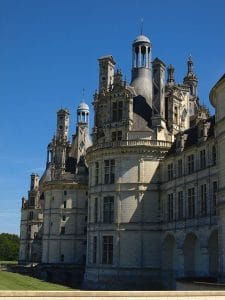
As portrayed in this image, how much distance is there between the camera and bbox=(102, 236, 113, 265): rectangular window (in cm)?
4544

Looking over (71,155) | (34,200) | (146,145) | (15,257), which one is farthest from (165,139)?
(15,257)

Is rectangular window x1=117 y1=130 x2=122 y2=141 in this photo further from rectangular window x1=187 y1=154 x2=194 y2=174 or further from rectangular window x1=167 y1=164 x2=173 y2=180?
rectangular window x1=187 y1=154 x2=194 y2=174

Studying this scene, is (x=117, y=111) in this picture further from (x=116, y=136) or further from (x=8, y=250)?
(x=8, y=250)

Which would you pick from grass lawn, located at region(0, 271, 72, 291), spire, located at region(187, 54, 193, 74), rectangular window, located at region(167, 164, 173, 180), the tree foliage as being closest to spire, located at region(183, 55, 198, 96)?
spire, located at region(187, 54, 193, 74)

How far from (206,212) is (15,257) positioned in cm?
9634

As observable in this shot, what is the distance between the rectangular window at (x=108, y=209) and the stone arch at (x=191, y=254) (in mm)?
8670

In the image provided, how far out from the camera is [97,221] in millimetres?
47312

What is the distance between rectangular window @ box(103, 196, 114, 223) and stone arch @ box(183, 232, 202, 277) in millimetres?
8670

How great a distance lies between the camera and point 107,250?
150 feet

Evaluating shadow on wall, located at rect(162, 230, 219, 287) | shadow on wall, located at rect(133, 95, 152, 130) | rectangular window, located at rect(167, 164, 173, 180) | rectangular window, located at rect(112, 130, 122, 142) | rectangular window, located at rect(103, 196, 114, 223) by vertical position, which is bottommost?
shadow on wall, located at rect(162, 230, 219, 287)

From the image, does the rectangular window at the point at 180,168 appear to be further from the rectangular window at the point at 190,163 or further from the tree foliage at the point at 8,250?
the tree foliage at the point at 8,250

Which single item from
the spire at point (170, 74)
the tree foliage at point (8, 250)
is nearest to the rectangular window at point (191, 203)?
the spire at point (170, 74)

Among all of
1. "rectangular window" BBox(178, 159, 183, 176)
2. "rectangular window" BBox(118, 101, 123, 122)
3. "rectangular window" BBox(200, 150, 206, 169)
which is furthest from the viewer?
"rectangular window" BBox(118, 101, 123, 122)

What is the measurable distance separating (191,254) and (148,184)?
818 cm
